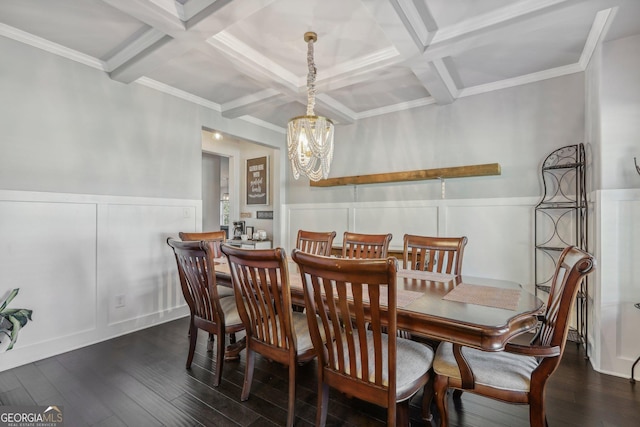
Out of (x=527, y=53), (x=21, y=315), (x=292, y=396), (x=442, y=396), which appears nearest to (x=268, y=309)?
(x=292, y=396)

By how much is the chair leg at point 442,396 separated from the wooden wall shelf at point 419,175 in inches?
92.9

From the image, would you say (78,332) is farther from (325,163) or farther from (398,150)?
(398,150)

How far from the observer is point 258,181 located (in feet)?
17.6

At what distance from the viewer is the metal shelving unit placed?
274cm

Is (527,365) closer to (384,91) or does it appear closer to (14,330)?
(384,91)

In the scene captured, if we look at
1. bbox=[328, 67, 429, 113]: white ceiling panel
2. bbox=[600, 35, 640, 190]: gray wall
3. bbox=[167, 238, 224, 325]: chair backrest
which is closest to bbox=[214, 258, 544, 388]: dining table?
bbox=[167, 238, 224, 325]: chair backrest

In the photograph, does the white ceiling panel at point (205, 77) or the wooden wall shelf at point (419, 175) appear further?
the wooden wall shelf at point (419, 175)

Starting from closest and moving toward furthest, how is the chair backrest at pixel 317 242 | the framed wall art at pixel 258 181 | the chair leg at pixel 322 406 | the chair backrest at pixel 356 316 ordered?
the chair backrest at pixel 356 316
the chair leg at pixel 322 406
the chair backrest at pixel 317 242
the framed wall art at pixel 258 181

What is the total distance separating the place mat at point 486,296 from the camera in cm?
151

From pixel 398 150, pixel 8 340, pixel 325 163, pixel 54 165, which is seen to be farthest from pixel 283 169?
pixel 8 340

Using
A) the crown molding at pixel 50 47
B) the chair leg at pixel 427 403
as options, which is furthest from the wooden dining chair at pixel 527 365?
the crown molding at pixel 50 47

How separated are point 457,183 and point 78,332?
4.05 meters

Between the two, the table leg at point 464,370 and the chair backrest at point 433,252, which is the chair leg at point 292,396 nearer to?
the table leg at point 464,370

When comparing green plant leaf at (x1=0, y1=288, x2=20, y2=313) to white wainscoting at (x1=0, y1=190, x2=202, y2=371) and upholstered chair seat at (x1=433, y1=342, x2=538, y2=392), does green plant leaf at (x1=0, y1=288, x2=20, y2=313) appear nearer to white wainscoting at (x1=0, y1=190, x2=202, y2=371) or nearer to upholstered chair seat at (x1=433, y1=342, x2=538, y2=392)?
white wainscoting at (x1=0, y1=190, x2=202, y2=371)
